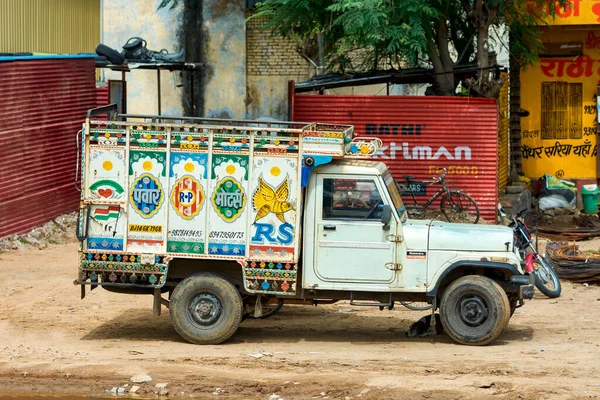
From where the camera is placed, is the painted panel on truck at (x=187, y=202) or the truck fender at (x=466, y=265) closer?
the truck fender at (x=466, y=265)

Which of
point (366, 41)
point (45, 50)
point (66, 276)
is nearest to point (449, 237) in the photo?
point (66, 276)

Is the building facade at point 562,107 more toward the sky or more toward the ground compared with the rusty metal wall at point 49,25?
more toward the ground

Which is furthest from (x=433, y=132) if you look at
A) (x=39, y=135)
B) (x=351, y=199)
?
(x=351, y=199)

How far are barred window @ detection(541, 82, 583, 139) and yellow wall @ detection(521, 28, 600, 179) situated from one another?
0.08m

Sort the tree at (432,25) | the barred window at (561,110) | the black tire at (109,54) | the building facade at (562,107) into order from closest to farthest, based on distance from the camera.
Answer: the tree at (432,25) < the black tire at (109,54) < the building facade at (562,107) < the barred window at (561,110)

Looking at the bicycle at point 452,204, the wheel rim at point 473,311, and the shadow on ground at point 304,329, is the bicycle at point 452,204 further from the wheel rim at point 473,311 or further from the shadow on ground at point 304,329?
the wheel rim at point 473,311

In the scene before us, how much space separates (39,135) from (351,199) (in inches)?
405

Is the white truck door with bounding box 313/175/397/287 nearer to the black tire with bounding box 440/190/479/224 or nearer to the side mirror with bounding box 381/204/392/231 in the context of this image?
the side mirror with bounding box 381/204/392/231

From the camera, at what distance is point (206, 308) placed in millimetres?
11898

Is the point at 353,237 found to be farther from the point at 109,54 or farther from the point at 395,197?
the point at 109,54

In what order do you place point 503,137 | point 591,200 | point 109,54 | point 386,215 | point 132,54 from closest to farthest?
1. point 386,215
2. point 109,54
3. point 591,200
4. point 132,54
5. point 503,137

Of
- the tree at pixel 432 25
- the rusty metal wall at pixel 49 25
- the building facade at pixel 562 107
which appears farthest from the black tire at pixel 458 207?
the rusty metal wall at pixel 49 25

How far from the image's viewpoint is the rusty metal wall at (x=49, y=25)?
27.6 meters

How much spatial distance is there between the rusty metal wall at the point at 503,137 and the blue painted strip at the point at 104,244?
13.1 m
